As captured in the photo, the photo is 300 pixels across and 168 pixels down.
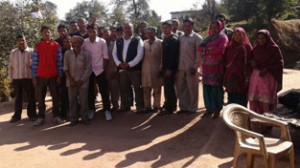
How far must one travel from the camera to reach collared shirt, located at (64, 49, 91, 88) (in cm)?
707

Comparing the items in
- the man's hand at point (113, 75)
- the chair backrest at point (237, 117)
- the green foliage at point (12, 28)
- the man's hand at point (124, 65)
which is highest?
the green foliage at point (12, 28)

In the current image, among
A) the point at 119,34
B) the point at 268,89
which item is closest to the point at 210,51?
the point at 268,89

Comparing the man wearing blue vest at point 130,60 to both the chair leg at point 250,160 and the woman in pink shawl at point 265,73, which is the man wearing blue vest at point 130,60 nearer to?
the woman in pink shawl at point 265,73

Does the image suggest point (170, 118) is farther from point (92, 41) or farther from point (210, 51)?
point (92, 41)

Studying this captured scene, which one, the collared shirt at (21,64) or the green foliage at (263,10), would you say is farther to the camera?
the green foliage at (263,10)

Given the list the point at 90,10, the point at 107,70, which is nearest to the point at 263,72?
the point at 107,70

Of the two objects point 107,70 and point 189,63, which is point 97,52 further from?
point 189,63

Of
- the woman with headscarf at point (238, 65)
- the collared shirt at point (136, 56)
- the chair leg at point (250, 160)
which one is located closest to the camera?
the chair leg at point (250, 160)

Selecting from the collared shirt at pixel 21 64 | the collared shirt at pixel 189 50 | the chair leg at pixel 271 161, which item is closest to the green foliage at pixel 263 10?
the collared shirt at pixel 189 50

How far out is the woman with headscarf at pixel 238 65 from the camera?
237 inches

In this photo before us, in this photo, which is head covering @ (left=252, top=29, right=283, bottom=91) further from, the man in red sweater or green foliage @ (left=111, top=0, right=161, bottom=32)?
green foliage @ (left=111, top=0, right=161, bottom=32)

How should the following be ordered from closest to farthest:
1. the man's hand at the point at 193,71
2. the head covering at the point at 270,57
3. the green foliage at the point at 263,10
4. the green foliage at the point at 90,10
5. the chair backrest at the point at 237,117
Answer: the chair backrest at the point at 237,117 < the head covering at the point at 270,57 < the man's hand at the point at 193,71 < the green foliage at the point at 263,10 < the green foliage at the point at 90,10

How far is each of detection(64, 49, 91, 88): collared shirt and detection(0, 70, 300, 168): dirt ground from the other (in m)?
0.95

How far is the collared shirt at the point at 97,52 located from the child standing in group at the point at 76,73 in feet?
0.52
